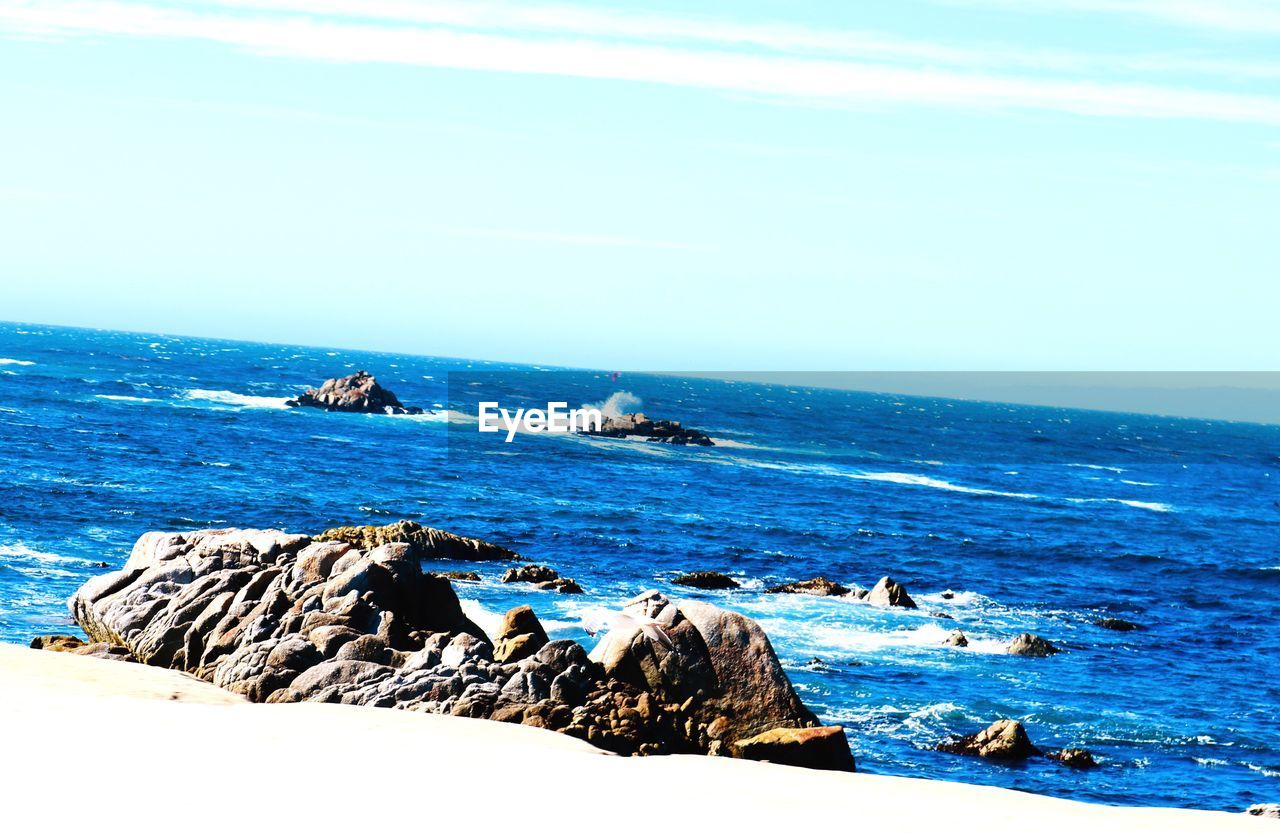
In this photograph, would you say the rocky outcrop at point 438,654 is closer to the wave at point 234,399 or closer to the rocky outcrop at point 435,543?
the rocky outcrop at point 435,543

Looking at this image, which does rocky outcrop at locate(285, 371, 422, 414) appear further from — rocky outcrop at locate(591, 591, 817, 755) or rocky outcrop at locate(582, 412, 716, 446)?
rocky outcrop at locate(591, 591, 817, 755)

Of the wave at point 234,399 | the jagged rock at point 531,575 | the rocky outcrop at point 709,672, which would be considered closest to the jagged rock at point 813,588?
the jagged rock at point 531,575

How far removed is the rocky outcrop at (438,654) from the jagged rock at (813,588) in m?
20.1

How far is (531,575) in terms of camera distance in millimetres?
38781

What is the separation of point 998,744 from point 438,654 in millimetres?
12428

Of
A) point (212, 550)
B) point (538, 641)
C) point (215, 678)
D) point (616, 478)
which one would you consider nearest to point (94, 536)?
point (212, 550)

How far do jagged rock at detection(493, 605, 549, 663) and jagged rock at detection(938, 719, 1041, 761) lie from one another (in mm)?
9586

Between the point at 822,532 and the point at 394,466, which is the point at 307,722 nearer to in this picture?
the point at 822,532

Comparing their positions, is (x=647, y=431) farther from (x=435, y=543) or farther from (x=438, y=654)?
(x=438, y=654)

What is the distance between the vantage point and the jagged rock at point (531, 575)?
38.5 m

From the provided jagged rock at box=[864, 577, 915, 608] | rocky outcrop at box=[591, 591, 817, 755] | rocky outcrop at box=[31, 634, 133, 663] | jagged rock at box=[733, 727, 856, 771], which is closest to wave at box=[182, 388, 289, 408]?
jagged rock at box=[864, 577, 915, 608]

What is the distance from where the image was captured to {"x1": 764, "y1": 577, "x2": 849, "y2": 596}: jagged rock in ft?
135

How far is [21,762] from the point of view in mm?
14305

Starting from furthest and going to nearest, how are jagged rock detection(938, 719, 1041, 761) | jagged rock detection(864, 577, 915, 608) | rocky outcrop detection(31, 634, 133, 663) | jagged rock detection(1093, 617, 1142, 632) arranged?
jagged rock detection(1093, 617, 1142, 632)
jagged rock detection(864, 577, 915, 608)
jagged rock detection(938, 719, 1041, 761)
rocky outcrop detection(31, 634, 133, 663)
